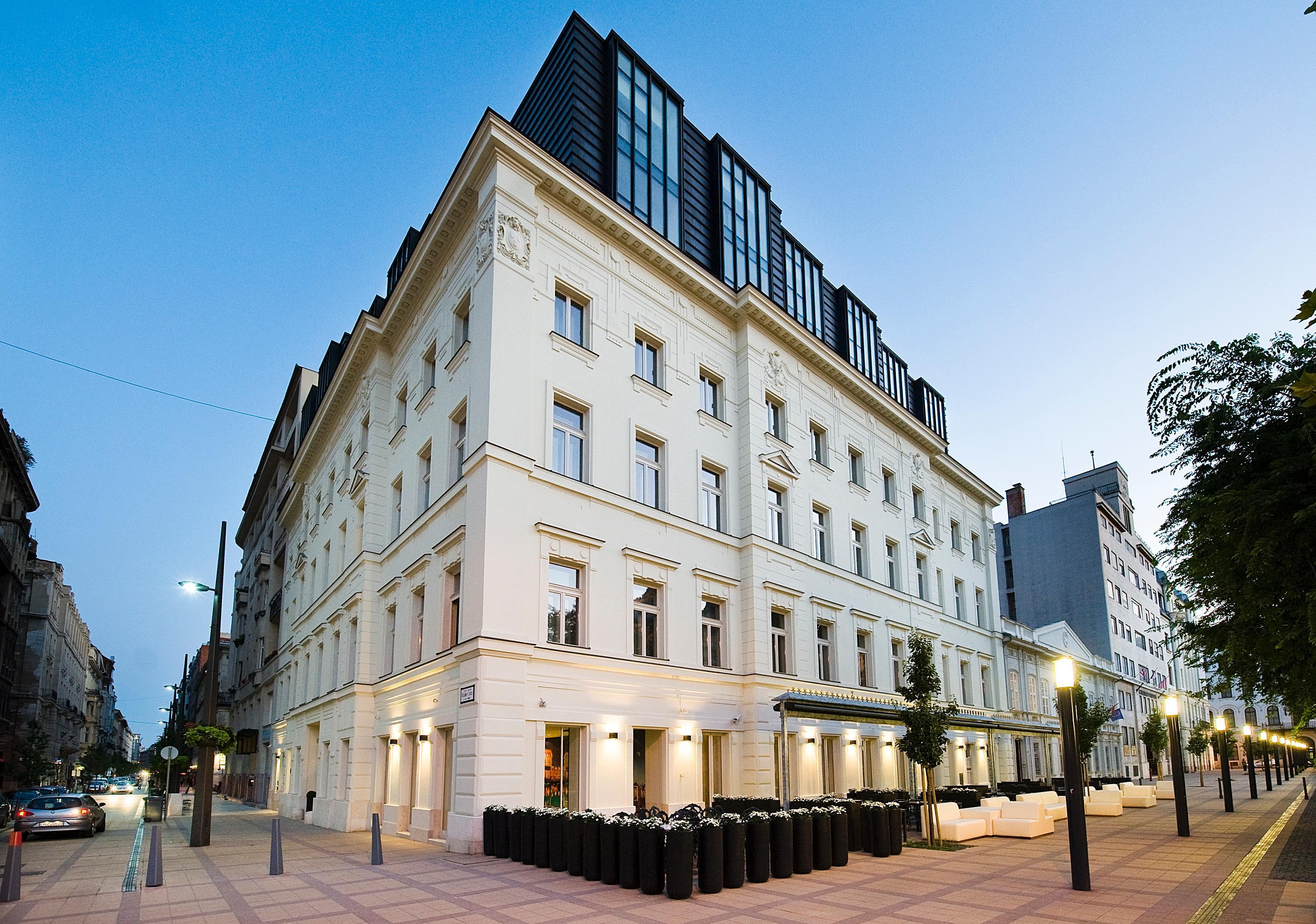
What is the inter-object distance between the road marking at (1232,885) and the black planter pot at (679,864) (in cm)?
651

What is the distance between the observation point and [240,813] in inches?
1489

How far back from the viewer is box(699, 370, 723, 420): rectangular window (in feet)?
88.0

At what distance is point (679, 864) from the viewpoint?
493 inches

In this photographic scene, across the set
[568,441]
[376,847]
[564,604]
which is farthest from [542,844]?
[568,441]

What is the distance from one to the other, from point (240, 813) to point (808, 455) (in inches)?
1176

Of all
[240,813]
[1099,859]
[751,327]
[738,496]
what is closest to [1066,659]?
[1099,859]

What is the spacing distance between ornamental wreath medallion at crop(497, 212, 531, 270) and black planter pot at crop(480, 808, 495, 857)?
41.3ft

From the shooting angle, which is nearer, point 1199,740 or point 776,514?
point 776,514

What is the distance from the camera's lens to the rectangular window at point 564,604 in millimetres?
20141

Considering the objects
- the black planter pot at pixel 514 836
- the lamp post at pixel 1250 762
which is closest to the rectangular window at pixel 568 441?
the black planter pot at pixel 514 836

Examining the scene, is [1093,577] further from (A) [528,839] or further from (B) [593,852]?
(B) [593,852]

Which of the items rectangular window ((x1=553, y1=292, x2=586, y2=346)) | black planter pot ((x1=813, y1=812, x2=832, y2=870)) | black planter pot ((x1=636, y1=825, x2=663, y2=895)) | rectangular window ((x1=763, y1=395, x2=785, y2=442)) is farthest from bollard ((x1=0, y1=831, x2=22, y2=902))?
rectangular window ((x1=763, y1=395, x2=785, y2=442))

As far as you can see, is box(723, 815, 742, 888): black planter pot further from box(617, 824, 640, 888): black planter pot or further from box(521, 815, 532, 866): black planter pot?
box(521, 815, 532, 866): black planter pot

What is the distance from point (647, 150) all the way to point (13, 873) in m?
23.6
